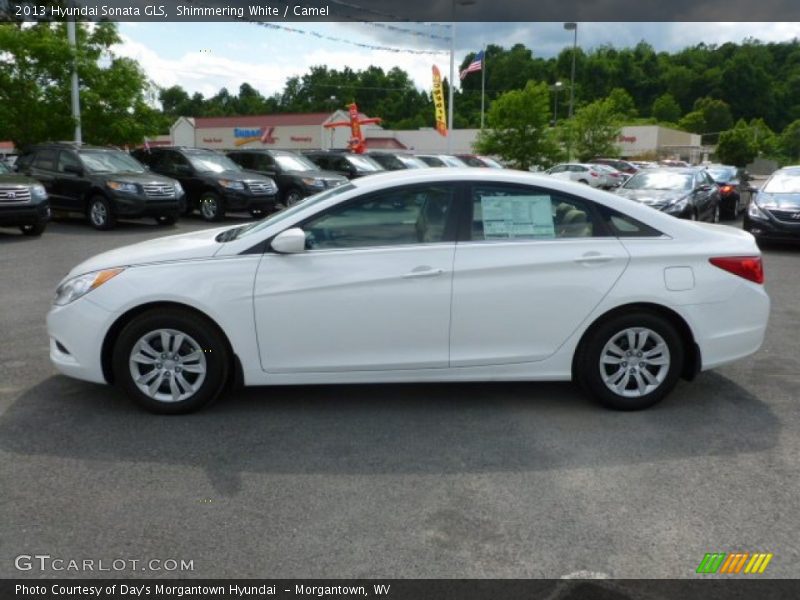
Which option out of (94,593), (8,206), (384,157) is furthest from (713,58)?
(94,593)

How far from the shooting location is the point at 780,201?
45.4 feet

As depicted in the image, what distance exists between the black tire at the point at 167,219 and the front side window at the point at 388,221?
1173 centimetres

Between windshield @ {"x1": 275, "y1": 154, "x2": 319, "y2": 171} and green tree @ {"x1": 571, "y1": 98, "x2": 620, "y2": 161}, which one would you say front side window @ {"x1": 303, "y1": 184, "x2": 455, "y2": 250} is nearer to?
windshield @ {"x1": 275, "y1": 154, "x2": 319, "y2": 171}

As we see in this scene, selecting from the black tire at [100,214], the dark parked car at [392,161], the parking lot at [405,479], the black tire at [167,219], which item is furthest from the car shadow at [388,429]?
the dark parked car at [392,161]

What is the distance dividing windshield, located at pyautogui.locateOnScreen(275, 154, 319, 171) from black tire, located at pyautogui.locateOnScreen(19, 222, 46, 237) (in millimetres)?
7094

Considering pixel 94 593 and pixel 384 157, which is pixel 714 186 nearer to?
pixel 384 157

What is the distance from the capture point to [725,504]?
3.82 m

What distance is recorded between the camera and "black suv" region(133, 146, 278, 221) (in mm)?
17594

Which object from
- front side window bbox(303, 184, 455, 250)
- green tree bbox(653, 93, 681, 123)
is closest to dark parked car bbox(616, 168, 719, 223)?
front side window bbox(303, 184, 455, 250)

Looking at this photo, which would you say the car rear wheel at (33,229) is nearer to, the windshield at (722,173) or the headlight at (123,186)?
the headlight at (123,186)

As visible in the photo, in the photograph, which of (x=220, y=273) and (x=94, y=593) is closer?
(x=94, y=593)

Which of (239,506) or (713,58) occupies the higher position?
(713,58)

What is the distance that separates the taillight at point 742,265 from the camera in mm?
5074

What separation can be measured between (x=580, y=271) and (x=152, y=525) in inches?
116
